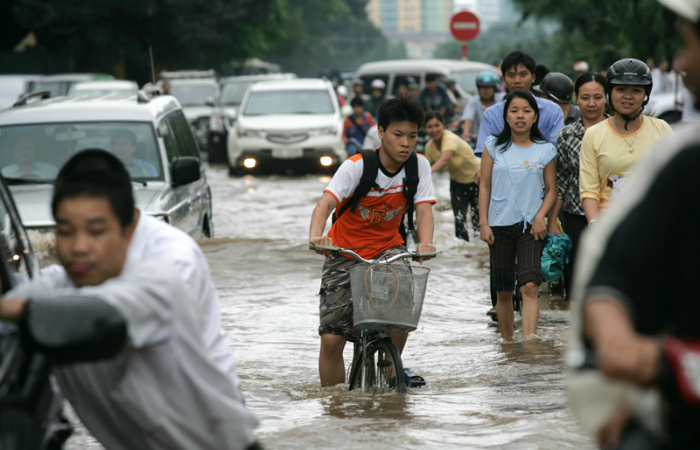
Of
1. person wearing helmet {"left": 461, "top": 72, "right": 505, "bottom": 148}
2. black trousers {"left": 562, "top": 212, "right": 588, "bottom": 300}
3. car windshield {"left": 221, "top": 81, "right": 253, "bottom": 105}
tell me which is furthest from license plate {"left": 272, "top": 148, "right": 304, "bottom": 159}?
black trousers {"left": 562, "top": 212, "right": 588, "bottom": 300}

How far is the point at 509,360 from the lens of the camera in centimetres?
771

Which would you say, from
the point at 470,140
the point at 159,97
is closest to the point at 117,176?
the point at 159,97

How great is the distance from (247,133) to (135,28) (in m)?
20.8

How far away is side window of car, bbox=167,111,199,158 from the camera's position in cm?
1050

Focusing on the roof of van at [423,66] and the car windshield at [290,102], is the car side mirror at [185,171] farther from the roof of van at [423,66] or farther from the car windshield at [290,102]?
the roof of van at [423,66]

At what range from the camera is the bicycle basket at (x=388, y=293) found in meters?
5.90

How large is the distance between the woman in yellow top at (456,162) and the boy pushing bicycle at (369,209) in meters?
4.84

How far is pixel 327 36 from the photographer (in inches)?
4680

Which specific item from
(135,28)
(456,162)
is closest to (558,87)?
(456,162)

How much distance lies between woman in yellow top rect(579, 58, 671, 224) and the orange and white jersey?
1.25 meters

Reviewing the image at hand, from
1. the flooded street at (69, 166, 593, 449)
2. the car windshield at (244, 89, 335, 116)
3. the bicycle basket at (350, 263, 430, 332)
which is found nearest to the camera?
the flooded street at (69, 166, 593, 449)

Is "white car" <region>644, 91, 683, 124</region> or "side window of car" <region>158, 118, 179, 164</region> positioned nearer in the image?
"side window of car" <region>158, 118, 179, 164</region>

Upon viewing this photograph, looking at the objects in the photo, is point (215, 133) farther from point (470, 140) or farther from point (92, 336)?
point (92, 336)

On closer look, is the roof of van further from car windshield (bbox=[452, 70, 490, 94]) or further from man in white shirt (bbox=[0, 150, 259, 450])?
man in white shirt (bbox=[0, 150, 259, 450])
